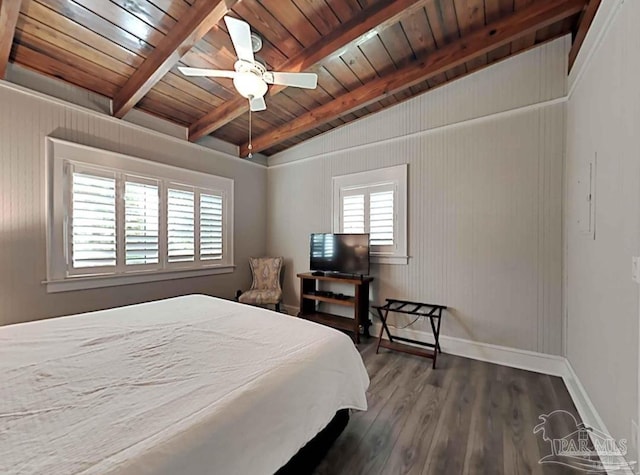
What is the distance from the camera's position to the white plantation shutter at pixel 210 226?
4.04 meters

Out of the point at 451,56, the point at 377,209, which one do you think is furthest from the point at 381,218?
the point at 451,56

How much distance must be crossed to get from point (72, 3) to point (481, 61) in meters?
3.62

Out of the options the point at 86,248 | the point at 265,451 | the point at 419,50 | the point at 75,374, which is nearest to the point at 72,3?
the point at 86,248

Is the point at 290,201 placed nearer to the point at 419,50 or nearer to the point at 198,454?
the point at 419,50

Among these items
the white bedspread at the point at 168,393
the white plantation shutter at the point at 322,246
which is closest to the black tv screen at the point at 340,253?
the white plantation shutter at the point at 322,246

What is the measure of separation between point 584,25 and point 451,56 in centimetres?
96

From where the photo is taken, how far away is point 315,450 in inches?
62.4

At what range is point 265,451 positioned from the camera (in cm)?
106

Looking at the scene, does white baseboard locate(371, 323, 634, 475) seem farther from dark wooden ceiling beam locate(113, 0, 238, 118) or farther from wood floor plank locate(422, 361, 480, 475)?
dark wooden ceiling beam locate(113, 0, 238, 118)

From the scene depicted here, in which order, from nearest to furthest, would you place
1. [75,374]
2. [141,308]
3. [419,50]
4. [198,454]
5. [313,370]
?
[198,454] < [75,374] < [313,370] < [141,308] < [419,50]

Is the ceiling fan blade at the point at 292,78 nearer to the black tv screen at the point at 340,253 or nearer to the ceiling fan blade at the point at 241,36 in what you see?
the ceiling fan blade at the point at 241,36

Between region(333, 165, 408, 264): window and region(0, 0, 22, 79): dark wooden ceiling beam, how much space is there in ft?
10.8

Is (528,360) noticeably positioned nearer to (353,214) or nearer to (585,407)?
(585,407)

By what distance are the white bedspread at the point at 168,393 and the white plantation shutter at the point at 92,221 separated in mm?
1242
